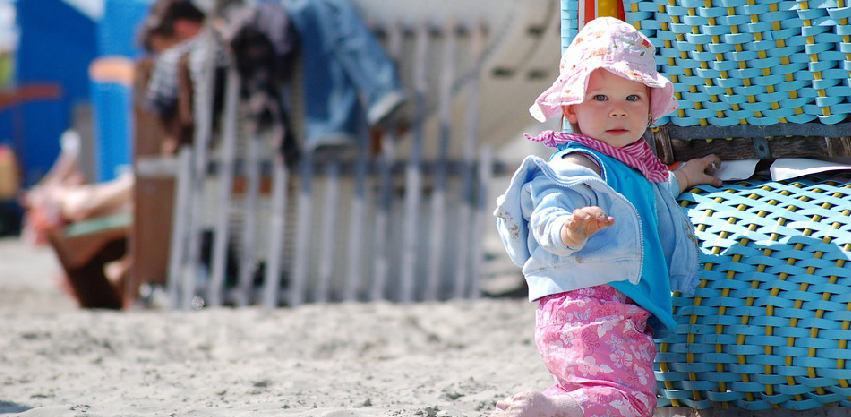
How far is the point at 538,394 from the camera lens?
202cm

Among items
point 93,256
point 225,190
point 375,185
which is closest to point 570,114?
point 375,185

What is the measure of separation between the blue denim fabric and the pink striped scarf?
3.55m

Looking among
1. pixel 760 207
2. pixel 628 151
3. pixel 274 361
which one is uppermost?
pixel 628 151

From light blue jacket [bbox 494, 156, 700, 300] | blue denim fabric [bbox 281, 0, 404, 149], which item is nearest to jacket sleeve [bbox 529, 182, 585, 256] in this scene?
light blue jacket [bbox 494, 156, 700, 300]

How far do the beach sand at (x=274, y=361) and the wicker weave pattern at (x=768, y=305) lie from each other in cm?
60

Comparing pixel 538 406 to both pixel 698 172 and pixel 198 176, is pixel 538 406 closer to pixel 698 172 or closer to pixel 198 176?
pixel 698 172

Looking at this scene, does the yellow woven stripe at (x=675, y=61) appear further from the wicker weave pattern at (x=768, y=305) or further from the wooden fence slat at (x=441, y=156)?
the wooden fence slat at (x=441, y=156)

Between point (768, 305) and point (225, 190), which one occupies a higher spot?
point (225, 190)

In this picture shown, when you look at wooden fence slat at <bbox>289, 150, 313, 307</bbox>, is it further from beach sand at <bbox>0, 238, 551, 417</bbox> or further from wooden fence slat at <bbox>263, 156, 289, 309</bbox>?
beach sand at <bbox>0, 238, 551, 417</bbox>

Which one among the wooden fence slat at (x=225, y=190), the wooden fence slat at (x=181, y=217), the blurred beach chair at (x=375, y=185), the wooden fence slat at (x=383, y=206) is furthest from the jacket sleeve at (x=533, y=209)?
the wooden fence slat at (x=181, y=217)

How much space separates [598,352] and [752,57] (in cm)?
87

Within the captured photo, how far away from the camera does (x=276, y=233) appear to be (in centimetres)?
617

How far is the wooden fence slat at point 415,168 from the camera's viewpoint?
6027mm

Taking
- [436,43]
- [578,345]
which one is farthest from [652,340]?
[436,43]
